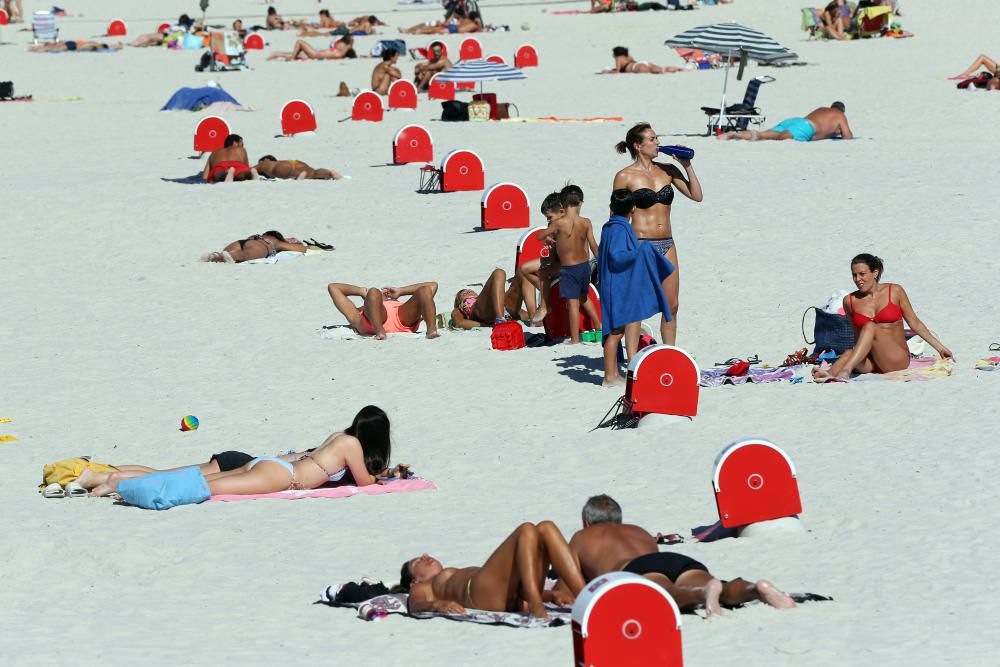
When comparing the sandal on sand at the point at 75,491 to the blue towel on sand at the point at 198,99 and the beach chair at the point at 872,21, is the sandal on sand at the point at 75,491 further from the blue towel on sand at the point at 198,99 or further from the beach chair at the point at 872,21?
the beach chair at the point at 872,21

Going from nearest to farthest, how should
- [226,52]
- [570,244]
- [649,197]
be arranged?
1. [649,197]
2. [570,244]
3. [226,52]

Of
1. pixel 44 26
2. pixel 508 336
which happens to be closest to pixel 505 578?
pixel 508 336

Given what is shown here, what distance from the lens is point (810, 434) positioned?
31.0 ft

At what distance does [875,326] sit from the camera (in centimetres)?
1045

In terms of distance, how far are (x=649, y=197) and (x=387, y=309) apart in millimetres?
2834

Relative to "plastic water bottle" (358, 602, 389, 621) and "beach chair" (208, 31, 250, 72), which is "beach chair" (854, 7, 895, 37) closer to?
"beach chair" (208, 31, 250, 72)

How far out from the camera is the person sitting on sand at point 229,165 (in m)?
19.8

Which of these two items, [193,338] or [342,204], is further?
[342,204]

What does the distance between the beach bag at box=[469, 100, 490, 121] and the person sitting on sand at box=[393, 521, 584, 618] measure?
59.1ft

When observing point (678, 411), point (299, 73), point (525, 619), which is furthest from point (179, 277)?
point (299, 73)

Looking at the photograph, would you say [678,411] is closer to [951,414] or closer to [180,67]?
[951,414]

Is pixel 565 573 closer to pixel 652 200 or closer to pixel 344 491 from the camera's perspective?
pixel 344 491

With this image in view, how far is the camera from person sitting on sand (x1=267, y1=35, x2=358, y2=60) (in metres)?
34.8

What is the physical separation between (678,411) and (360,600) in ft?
11.6
